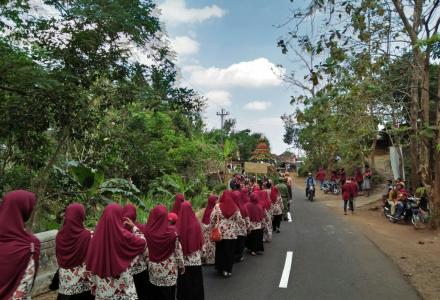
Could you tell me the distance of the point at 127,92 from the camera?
8.93 meters

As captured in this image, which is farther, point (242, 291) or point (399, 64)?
point (399, 64)

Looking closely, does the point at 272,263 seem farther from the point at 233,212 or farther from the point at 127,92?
the point at 127,92

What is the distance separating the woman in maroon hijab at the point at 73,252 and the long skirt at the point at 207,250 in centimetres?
465

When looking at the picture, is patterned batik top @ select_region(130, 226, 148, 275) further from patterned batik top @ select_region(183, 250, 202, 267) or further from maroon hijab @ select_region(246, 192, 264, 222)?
maroon hijab @ select_region(246, 192, 264, 222)

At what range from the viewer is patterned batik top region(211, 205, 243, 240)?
938 cm

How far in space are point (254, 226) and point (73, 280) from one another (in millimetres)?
6425

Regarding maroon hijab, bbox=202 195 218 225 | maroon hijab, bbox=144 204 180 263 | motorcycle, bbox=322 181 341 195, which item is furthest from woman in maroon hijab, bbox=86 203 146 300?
motorcycle, bbox=322 181 341 195

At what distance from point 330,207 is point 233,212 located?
16567mm

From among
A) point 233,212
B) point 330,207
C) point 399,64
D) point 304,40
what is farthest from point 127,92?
point 330,207

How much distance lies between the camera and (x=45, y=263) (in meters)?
7.77

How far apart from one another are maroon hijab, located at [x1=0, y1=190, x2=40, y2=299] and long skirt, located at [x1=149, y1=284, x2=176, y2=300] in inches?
96.7

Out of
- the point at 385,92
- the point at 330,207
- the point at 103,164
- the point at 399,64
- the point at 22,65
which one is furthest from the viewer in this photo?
the point at 330,207

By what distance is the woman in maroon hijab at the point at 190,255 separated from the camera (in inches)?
282

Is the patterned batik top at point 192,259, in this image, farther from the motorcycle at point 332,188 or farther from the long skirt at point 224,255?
the motorcycle at point 332,188
